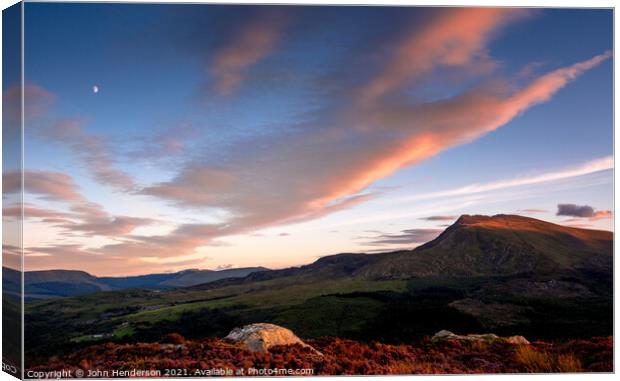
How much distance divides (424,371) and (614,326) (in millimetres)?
→ 10049

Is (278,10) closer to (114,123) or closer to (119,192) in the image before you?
(114,123)

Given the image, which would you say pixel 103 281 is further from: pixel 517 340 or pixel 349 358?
pixel 517 340

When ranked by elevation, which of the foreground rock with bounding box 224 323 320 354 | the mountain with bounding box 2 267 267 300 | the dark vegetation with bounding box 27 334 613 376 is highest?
the mountain with bounding box 2 267 267 300

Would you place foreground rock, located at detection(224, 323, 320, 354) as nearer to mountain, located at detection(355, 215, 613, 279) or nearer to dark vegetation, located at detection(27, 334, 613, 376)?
dark vegetation, located at detection(27, 334, 613, 376)

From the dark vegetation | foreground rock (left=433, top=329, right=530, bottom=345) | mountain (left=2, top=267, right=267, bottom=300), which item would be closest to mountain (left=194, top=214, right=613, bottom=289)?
mountain (left=2, top=267, right=267, bottom=300)

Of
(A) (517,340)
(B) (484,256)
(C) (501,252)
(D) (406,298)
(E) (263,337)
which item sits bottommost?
(A) (517,340)

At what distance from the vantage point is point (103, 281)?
28.2 m

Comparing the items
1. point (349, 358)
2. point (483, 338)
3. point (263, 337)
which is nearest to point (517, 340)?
point (483, 338)

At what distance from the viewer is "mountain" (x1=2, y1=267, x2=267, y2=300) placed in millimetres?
26469

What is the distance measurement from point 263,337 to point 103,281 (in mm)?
10448

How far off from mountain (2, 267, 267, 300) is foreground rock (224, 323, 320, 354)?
495 cm

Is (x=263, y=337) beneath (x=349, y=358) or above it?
above

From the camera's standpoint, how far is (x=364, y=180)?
2794 cm

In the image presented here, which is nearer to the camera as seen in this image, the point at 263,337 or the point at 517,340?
the point at 263,337
